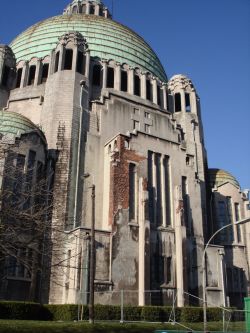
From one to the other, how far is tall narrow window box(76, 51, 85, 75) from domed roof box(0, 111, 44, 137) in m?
10.0

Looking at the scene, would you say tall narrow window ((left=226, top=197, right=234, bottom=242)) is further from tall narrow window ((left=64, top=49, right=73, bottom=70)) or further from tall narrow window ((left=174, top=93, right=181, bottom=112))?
tall narrow window ((left=64, top=49, right=73, bottom=70))

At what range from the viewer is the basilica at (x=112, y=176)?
93.2ft

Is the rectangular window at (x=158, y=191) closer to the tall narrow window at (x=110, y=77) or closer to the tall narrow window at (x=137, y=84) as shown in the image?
the tall narrow window at (x=110, y=77)

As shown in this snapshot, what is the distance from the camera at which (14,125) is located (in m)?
31.5

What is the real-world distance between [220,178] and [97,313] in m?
23.8

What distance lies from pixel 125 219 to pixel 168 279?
5.71m

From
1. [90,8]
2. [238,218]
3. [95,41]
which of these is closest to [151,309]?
[238,218]

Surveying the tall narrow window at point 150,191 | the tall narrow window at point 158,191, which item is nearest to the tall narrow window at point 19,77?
the tall narrow window at point 150,191

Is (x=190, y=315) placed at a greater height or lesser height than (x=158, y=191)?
lesser

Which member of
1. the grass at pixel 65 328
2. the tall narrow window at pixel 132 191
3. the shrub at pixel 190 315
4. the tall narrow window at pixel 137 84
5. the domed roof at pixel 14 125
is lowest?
the grass at pixel 65 328

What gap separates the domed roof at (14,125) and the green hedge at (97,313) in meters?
12.8

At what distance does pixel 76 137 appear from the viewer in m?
34.8

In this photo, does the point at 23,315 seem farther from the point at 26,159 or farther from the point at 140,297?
the point at 26,159

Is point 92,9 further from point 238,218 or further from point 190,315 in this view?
point 190,315
